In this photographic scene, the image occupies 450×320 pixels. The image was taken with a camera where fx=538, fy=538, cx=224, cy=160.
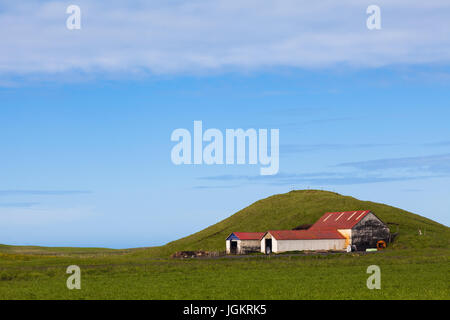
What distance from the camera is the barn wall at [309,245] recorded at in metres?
104

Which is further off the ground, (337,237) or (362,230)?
(362,230)

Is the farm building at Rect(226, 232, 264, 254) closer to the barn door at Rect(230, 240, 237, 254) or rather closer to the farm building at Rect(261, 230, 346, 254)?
the barn door at Rect(230, 240, 237, 254)

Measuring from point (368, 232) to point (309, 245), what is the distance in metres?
13.9

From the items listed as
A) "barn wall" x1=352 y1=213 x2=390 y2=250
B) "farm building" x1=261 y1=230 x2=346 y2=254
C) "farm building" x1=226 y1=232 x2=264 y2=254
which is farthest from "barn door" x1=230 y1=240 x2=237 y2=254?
"barn wall" x1=352 y1=213 x2=390 y2=250

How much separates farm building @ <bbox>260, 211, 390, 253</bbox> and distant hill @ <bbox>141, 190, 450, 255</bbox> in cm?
482

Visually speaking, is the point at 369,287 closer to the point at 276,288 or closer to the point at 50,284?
the point at 276,288

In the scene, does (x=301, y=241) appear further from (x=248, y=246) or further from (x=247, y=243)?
(x=247, y=243)

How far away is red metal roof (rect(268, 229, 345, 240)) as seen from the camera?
10456 centimetres

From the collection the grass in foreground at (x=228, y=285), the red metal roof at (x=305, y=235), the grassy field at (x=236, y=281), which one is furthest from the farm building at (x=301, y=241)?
the grass in foreground at (x=228, y=285)

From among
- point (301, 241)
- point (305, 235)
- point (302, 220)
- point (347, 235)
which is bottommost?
point (301, 241)

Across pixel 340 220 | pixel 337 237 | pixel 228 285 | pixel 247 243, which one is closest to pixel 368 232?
pixel 337 237

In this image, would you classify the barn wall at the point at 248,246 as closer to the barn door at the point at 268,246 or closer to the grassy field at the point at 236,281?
the barn door at the point at 268,246

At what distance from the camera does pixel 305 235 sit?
10631 cm
